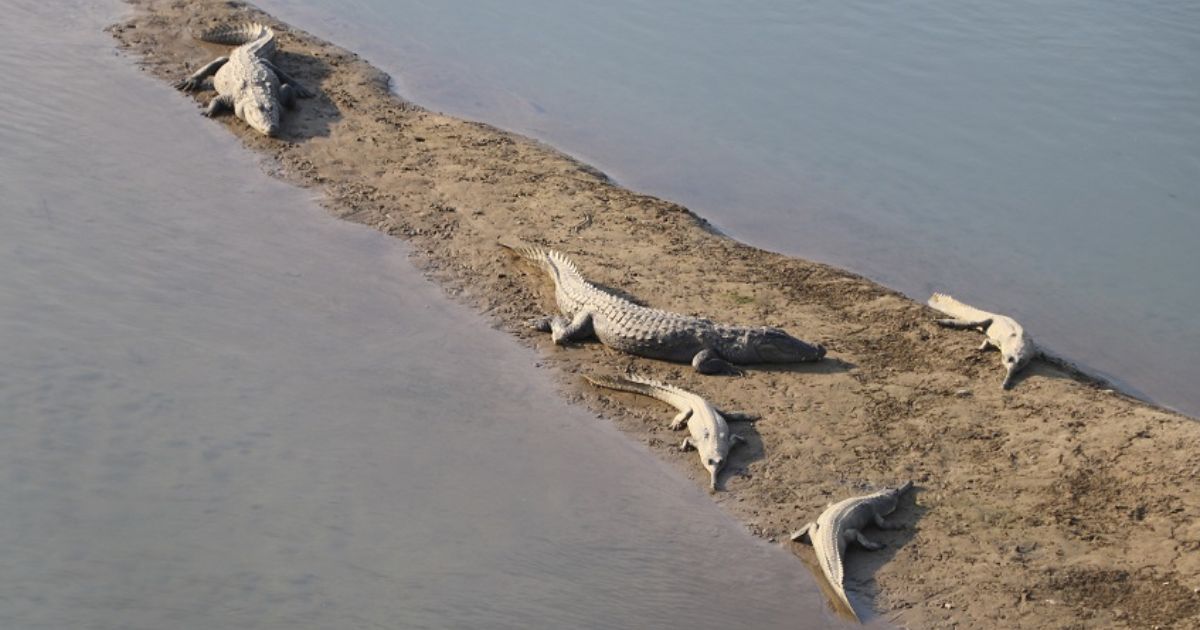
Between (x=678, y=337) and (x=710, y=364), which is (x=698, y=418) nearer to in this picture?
(x=710, y=364)

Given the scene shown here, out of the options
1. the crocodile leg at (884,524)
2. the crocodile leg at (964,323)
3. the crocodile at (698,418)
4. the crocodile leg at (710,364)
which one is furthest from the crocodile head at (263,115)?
the crocodile leg at (884,524)

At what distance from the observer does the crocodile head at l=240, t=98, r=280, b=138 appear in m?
12.7

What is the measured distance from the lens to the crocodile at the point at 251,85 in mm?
12805

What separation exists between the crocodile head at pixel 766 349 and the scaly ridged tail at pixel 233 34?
782cm

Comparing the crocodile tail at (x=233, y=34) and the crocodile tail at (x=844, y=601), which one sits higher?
the crocodile tail at (x=233, y=34)

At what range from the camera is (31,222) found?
1043 cm

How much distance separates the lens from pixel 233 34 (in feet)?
48.9

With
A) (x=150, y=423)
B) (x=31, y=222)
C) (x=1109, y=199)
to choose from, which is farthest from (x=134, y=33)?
(x=1109, y=199)

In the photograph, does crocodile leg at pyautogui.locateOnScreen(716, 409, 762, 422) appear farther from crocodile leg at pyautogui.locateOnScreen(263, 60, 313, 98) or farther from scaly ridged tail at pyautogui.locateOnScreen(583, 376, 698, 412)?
crocodile leg at pyautogui.locateOnScreen(263, 60, 313, 98)

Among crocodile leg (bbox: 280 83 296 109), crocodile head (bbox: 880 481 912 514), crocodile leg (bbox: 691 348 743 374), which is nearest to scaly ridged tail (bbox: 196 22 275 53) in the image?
crocodile leg (bbox: 280 83 296 109)

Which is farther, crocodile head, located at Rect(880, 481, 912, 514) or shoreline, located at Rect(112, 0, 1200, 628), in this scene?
crocodile head, located at Rect(880, 481, 912, 514)

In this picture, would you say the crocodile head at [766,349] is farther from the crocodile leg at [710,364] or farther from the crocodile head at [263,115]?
the crocodile head at [263,115]

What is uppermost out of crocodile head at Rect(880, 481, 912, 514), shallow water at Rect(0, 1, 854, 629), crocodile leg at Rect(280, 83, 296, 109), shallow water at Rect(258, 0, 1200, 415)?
shallow water at Rect(258, 0, 1200, 415)

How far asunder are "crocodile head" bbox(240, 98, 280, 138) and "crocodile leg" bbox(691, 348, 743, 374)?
5500mm
